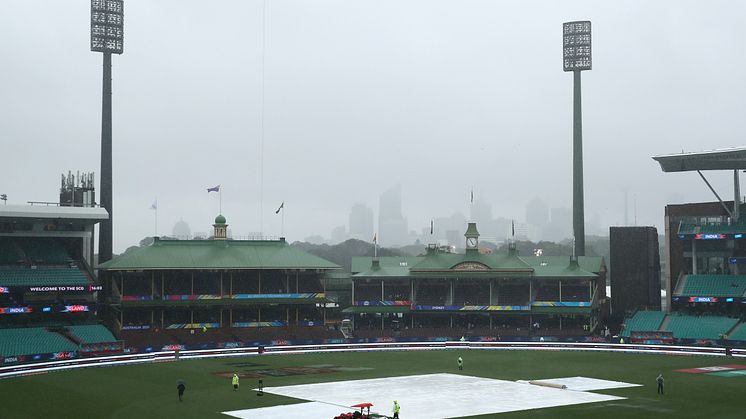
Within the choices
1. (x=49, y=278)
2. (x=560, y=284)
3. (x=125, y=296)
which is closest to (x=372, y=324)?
(x=560, y=284)

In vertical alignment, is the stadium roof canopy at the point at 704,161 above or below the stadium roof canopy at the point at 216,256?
above

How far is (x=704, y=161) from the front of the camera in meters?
97.2

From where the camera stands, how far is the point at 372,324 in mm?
111250

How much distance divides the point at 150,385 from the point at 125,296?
121 ft

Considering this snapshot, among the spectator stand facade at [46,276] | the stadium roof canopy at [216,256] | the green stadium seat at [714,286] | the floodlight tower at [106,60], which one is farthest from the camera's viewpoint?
the floodlight tower at [106,60]

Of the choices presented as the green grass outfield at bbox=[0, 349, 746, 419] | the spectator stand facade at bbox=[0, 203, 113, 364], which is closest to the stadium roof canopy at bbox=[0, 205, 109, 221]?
the spectator stand facade at bbox=[0, 203, 113, 364]

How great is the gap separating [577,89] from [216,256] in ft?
197

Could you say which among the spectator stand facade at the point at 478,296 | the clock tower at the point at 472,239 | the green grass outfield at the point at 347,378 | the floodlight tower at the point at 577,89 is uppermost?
the floodlight tower at the point at 577,89

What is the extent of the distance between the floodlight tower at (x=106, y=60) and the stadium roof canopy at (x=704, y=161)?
67.9m

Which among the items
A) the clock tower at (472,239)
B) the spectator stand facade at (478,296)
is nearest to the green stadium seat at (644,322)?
the spectator stand facade at (478,296)

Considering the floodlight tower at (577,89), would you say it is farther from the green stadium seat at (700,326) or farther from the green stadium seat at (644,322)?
the green stadium seat at (700,326)

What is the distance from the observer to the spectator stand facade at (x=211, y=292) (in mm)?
98750

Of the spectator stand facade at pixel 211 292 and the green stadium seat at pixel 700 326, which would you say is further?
the spectator stand facade at pixel 211 292

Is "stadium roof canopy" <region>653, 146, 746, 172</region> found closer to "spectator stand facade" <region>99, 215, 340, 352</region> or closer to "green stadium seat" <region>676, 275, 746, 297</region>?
"green stadium seat" <region>676, 275, 746, 297</region>
